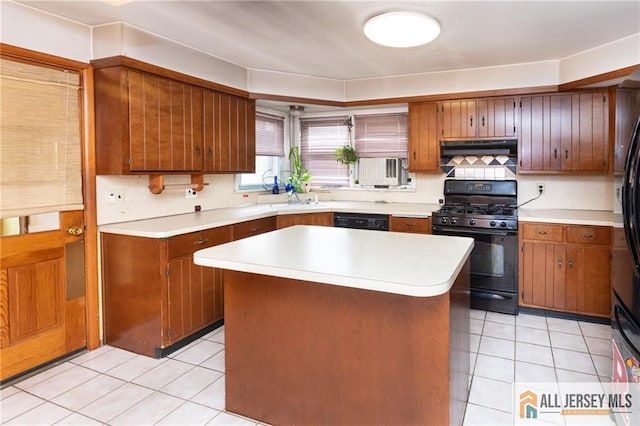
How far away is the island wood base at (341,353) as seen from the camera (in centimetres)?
178

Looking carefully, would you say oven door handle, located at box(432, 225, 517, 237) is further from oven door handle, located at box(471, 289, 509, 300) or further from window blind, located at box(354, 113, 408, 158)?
window blind, located at box(354, 113, 408, 158)

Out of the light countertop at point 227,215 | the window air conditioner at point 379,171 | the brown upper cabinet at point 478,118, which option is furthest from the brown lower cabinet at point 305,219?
the brown upper cabinet at point 478,118

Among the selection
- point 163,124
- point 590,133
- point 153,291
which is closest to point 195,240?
point 153,291

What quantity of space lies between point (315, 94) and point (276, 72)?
1.66 ft

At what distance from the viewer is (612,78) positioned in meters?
3.38

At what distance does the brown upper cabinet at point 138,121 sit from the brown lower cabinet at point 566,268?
3181 mm

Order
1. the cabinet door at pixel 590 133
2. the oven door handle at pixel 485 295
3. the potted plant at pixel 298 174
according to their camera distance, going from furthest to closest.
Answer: the potted plant at pixel 298 174, the oven door handle at pixel 485 295, the cabinet door at pixel 590 133

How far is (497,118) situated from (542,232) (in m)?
1.22

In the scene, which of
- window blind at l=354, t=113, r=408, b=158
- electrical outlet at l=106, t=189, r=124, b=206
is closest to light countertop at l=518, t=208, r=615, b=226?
window blind at l=354, t=113, r=408, b=158

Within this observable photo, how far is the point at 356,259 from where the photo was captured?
6.40 feet

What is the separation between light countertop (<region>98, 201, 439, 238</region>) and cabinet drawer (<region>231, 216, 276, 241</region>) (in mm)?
49

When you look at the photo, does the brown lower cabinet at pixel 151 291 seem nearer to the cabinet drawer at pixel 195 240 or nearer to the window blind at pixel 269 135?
the cabinet drawer at pixel 195 240

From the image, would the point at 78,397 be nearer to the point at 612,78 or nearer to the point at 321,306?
the point at 321,306

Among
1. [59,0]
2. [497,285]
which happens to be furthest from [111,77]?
[497,285]
